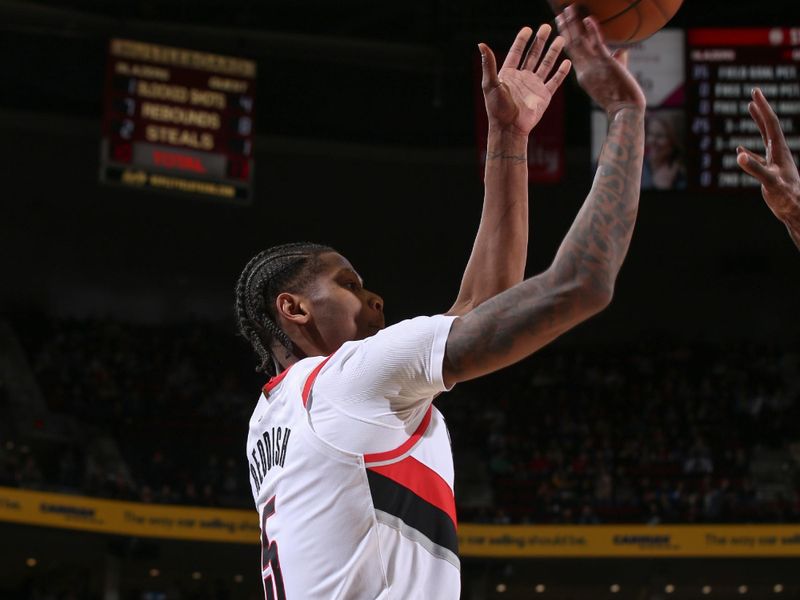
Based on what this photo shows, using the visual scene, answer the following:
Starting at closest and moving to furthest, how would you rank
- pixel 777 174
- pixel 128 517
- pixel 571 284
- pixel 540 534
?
pixel 571 284 < pixel 777 174 < pixel 128 517 < pixel 540 534

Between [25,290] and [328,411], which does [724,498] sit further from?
[328,411]

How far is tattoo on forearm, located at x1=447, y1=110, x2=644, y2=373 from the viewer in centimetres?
182

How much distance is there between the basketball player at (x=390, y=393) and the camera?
73.4 inches

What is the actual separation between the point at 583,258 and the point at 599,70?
0.35 meters

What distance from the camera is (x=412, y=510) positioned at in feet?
6.88

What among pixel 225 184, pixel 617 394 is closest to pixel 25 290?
pixel 225 184

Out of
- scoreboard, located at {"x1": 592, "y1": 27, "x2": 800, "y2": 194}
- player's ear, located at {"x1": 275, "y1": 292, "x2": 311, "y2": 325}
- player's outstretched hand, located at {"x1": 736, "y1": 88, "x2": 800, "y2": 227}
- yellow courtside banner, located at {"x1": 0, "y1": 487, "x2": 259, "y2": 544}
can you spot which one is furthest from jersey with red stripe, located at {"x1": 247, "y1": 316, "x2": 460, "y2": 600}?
yellow courtside banner, located at {"x1": 0, "y1": 487, "x2": 259, "y2": 544}

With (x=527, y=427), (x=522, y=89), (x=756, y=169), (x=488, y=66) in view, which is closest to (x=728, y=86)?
(x=527, y=427)

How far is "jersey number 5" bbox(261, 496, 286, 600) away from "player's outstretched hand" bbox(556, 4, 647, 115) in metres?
0.99

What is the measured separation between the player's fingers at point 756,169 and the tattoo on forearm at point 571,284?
693 millimetres

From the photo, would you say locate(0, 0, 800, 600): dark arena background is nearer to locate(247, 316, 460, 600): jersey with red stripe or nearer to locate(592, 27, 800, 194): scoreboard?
locate(592, 27, 800, 194): scoreboard

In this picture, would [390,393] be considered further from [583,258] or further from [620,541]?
[620,541]

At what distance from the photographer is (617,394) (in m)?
18.9

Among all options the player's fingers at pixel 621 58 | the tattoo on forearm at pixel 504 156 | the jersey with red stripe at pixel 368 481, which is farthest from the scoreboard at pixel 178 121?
the player's fingers at pixel 621 58
